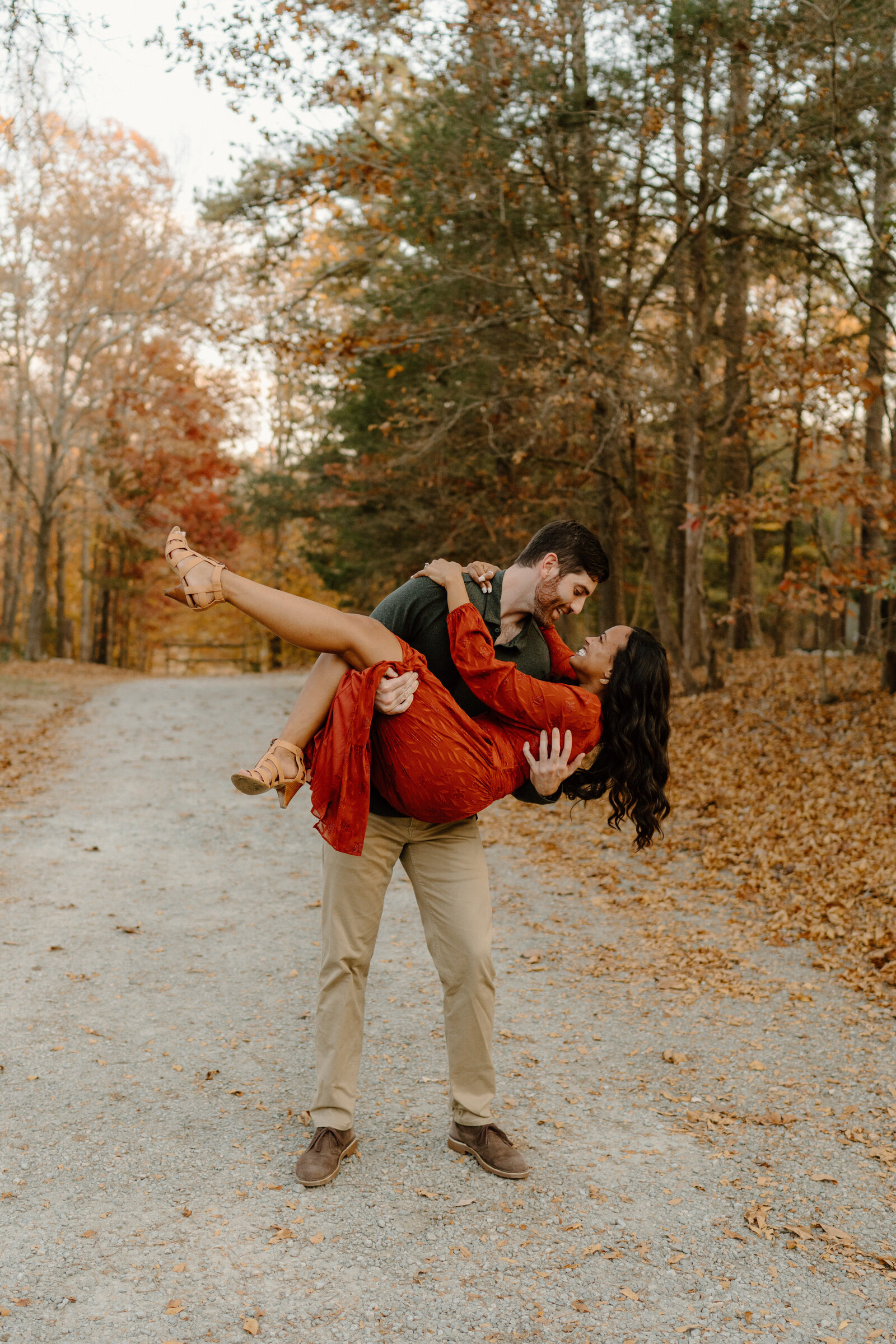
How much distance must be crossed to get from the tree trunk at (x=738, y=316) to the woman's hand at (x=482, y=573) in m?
7.62

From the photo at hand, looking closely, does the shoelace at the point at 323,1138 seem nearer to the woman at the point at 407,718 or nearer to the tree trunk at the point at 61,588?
the woman at the point at 407,718

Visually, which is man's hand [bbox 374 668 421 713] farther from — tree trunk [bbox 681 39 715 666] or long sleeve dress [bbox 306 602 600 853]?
tree trunk [bbox 681 39 715 666]

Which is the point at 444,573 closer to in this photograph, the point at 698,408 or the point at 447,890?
the point at 447,890

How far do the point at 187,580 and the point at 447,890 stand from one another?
4.44 feet

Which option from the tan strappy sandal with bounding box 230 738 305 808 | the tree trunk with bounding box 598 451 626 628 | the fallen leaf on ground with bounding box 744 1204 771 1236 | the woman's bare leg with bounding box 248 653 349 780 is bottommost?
the fallen leaf on ground with bounding box 744 1204 771 1236

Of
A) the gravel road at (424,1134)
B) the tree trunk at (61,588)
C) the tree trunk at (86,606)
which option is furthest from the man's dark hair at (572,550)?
the tree trunk at (86,606)

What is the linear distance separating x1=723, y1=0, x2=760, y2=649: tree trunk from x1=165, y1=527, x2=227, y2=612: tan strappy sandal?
830cm

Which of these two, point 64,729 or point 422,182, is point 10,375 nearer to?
point 64,729

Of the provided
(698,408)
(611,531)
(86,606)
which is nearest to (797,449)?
(698,408)

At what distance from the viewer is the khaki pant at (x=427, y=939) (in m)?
3.42

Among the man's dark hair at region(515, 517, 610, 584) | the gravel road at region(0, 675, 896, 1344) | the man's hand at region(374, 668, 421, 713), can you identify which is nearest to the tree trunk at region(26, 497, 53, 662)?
the gravel road at region(0, 675, 896, 1344)

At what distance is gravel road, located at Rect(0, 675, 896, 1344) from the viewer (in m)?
2.79

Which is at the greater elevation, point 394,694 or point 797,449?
point 797,449

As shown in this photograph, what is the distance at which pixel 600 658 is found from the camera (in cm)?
346
